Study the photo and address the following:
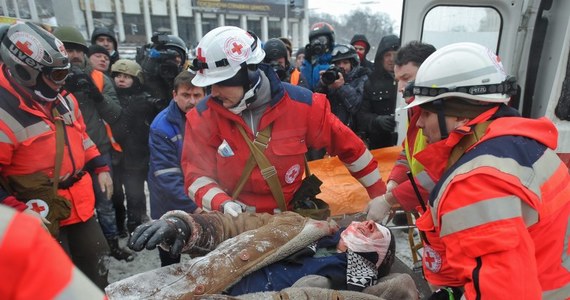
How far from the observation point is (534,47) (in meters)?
3.33

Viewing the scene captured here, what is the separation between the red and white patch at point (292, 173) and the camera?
8.08ft

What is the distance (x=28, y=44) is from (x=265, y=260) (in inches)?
74.2

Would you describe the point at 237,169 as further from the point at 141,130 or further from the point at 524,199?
the point at 141,130

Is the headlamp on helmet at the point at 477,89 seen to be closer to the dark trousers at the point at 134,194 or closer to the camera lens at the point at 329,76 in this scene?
the camera lens at the point at 329,76

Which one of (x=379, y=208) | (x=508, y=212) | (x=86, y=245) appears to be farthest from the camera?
(x=86, y=245)

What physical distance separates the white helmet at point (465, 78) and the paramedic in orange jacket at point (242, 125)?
0.93 m

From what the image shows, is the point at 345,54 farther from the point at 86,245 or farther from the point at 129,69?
the point at 86,245

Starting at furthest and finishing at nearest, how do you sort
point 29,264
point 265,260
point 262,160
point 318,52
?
point 318,52 → point 262,160 → point 265,260 → point 29,264

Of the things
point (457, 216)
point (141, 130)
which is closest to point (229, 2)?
point (141, 130)

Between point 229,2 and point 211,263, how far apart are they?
1791 inches

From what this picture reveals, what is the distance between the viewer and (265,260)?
192 cm

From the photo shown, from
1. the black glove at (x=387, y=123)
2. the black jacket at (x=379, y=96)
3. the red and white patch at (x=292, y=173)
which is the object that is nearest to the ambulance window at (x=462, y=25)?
the black jacket at (x=379, y=96)

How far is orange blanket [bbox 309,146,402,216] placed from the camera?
3463 millimetres

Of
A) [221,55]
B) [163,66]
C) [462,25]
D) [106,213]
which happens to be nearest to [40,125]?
[221,55]
